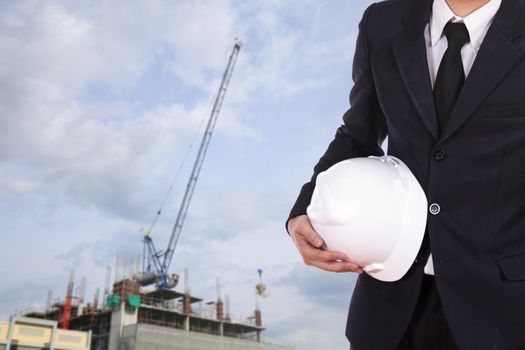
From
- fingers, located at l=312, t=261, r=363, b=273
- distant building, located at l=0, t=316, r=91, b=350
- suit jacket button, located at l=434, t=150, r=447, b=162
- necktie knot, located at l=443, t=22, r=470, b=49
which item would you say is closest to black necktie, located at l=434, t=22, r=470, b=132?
necktie knot, located at l=443, t=22, r=470, b=49

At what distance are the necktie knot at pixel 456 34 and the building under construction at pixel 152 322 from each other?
60.4m

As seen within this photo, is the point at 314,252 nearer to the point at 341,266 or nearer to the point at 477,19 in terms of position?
the point at 341,266

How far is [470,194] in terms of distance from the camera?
1761 mm

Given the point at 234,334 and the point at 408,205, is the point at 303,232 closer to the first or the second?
the point at 408,205

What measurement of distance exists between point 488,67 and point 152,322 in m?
74.5

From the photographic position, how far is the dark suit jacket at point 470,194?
1658 mm

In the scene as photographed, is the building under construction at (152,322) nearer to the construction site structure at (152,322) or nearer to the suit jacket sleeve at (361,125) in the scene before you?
the construction site structure at (152,322)

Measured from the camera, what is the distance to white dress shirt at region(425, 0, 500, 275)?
6.36 ft

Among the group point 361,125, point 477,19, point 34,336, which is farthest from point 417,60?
point 34,336

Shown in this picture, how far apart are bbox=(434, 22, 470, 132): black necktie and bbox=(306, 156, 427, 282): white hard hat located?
Answer: 30cm

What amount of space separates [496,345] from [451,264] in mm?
269

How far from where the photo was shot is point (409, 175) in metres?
1.82

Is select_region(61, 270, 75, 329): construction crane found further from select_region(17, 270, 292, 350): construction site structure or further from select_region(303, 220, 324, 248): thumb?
select_region(303, 220, 324, 248): thumb

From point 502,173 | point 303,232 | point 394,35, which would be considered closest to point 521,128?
point 502,173
